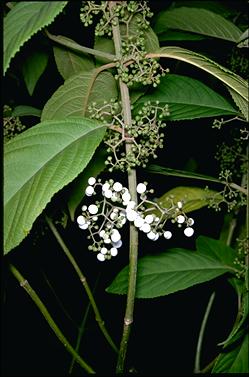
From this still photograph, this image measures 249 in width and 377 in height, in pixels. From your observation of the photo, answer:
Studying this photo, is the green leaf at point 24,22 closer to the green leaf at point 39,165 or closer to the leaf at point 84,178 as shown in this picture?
the green leaf at point 39,165

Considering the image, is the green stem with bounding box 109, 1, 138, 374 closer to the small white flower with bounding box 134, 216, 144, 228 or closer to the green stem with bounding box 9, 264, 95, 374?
the small white flower with bounding box 134, 216, 144, 228

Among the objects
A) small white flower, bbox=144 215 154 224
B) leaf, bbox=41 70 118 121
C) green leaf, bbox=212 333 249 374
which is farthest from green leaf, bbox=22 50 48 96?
green leaf, bbox=212 333 249 374

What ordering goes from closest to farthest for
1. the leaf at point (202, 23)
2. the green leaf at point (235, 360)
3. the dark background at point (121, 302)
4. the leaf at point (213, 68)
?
1. the leaf at point (213, 68)
2. the green leaf at point (235, 360)
3. the leaf at point (202, 23)
4. the dark background at point (121, 302)

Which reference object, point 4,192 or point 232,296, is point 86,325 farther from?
point 4,192

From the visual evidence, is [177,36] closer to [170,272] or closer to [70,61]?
[70,61]

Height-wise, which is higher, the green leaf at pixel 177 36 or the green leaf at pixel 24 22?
the green leaf at pixel 177 36

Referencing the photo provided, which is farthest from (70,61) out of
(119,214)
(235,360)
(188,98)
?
(235,360)

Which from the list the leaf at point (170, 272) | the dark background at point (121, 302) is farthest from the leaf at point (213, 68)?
the dark background at point (121, 302)
